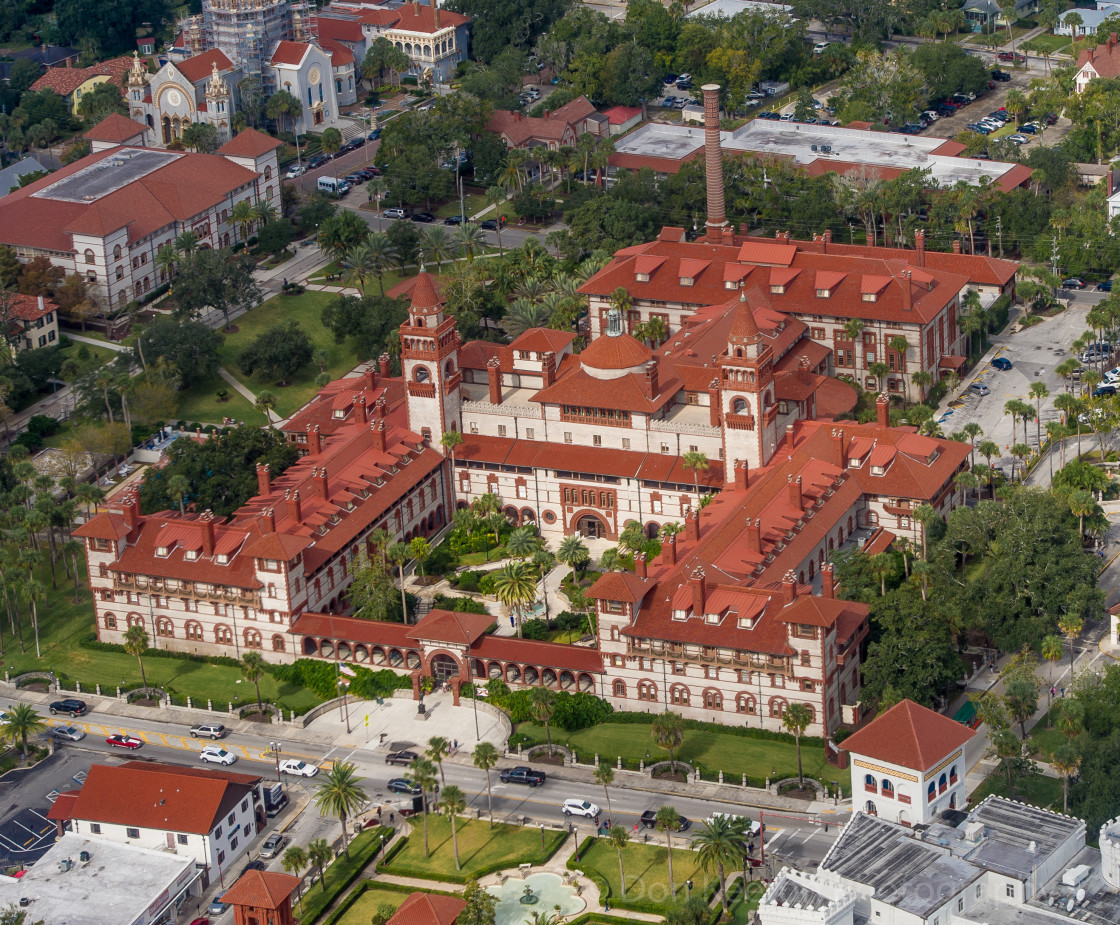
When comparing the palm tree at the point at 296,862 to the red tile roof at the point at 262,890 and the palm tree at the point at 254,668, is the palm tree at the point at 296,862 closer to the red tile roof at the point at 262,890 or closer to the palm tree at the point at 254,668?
the red tile roof at the point at 262,890

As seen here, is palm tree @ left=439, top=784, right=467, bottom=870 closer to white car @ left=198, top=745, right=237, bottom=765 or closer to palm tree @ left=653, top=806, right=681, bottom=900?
palm tree @ left=653, top=806, right=681, bottom=900

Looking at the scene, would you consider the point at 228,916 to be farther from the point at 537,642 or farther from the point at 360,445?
the point at 360,445

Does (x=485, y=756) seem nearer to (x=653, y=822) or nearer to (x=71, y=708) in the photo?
(x=653, y=822)

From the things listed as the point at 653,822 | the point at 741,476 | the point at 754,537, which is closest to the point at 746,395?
the point at 741,476

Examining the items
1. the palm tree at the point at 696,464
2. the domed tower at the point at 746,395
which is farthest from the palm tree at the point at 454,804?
the domed tower at the point at 746,395

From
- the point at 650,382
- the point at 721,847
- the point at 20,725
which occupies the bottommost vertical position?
the point at 20,725
